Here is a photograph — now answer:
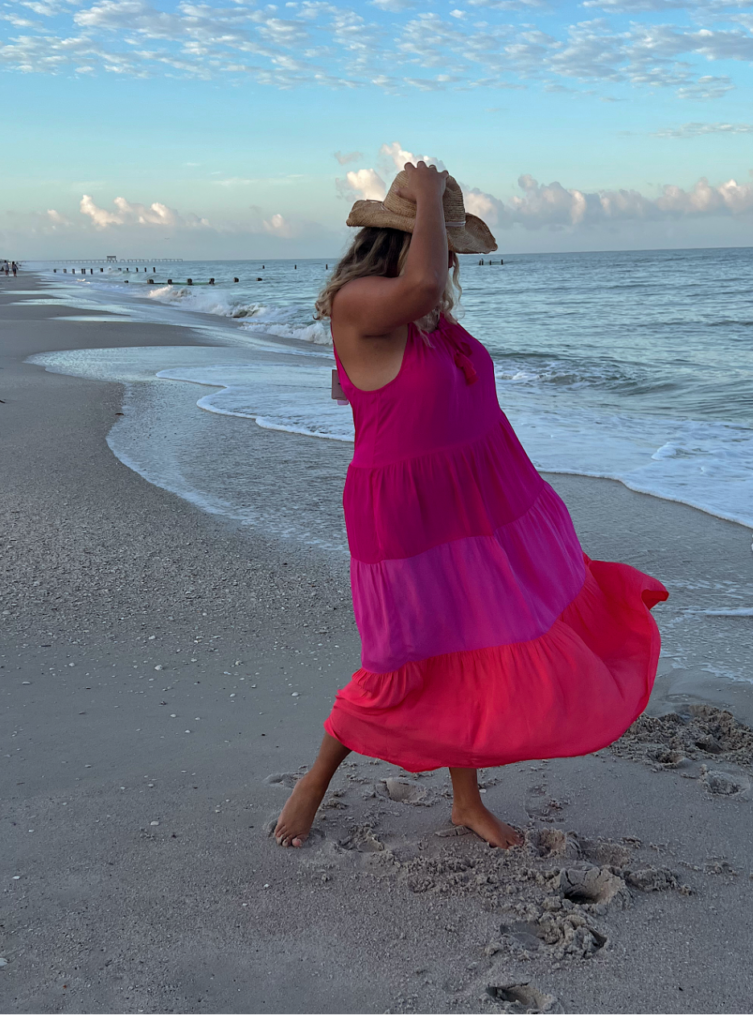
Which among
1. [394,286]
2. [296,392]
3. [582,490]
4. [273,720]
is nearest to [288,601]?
[273,720]

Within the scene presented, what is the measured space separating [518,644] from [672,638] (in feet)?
6.64

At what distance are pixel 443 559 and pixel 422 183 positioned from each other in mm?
931

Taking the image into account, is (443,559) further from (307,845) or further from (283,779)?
(283,779)

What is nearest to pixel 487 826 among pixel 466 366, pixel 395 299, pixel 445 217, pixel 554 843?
pixel 554 843

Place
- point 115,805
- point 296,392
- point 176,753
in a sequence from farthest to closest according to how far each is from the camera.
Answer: point 296,392
point 176,753
point 115,805

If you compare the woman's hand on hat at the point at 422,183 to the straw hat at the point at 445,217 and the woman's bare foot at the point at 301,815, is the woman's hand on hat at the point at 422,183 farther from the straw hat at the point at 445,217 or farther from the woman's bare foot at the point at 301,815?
the woman's bare foot at the point at 301,815

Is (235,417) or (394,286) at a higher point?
(394,286)

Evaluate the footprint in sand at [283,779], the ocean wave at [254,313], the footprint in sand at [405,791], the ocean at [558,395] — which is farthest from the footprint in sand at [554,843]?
the ocean wave at [254,313]

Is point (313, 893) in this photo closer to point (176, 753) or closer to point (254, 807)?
point (254, 807)

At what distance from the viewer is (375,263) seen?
216 cm

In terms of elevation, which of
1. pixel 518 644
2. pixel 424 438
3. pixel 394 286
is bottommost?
pixel 518 644

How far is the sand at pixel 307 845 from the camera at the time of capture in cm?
200

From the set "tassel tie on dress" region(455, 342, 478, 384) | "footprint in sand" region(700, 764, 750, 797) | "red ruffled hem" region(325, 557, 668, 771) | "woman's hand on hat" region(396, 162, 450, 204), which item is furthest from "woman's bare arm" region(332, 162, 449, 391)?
"footprint in sand" region(700, 764, 750, 797)

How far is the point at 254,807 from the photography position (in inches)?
107
